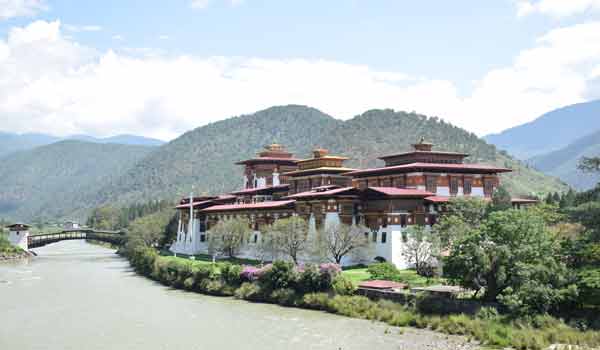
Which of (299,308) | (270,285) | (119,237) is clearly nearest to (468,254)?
(299,308)

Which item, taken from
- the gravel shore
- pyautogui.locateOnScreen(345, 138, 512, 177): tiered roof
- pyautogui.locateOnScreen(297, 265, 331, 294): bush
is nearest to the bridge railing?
pyautogui.locateOnScreen(345, 138, 512, 177): tiered roof

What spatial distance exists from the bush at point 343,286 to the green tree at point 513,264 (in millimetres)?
7002

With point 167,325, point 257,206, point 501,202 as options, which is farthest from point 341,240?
point 257,206

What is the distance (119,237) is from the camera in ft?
396

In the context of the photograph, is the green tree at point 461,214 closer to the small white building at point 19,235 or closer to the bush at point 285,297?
the bush at point 285,297

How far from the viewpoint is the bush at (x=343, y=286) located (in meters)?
44.6

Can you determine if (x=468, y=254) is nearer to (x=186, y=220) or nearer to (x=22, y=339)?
(x=22, y=339)

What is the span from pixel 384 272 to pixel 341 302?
5.47m

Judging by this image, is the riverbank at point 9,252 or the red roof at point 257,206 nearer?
the red roof at point 257,206

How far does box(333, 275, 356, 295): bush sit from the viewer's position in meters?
44.6

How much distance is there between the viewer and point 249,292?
50.4m

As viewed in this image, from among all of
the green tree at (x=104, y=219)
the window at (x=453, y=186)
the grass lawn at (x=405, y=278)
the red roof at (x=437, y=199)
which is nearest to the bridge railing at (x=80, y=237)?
the green tree at (x=104, y=219)

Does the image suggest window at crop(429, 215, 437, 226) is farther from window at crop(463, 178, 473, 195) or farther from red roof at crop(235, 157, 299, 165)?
red roof at crop(235, 157, 299, 165)

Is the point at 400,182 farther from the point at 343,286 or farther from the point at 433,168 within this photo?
the point at 343,286
